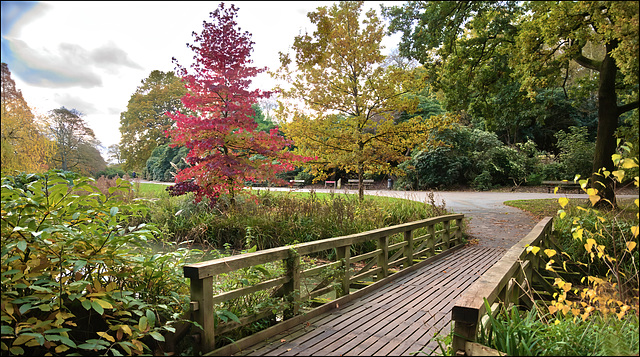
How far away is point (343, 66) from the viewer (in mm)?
9125

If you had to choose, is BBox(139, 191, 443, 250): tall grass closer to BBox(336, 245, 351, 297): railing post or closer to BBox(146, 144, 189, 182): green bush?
BBox(336, 245, 351, 297): railing post

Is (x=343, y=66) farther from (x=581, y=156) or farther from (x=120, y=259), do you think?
(x=120, y=259)

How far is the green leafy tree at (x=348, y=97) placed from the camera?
28.5 feet

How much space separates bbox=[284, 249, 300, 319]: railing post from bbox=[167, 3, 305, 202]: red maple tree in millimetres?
4470

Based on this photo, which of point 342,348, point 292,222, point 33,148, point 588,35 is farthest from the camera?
point 292,222

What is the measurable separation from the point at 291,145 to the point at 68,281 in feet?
23.1

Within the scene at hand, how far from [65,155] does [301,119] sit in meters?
6.24

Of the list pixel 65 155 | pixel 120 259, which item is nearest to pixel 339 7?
pixel 65 155

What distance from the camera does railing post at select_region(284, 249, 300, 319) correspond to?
3.28 m

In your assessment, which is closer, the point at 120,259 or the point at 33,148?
the point at 33,148

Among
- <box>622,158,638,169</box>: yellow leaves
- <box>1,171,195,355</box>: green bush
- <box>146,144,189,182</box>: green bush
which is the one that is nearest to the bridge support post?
<box>1,171,195,355</box>: green bush

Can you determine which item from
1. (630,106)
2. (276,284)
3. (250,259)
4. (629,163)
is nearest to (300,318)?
(276,284)

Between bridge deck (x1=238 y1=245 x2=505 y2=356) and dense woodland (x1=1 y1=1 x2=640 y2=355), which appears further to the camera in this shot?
bridge deck (x1=238 y1=245 x2=505 y2=356)

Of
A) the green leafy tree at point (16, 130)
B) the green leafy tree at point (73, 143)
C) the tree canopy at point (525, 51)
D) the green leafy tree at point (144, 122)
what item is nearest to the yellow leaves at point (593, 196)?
the tree canopy at point (525, 51)
